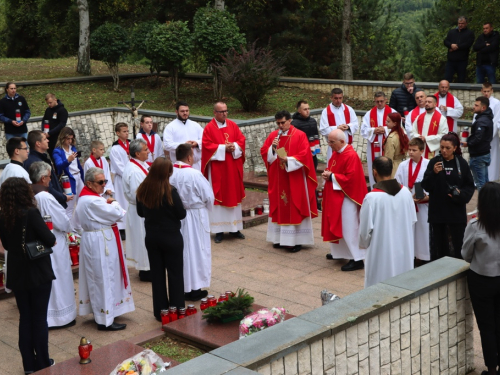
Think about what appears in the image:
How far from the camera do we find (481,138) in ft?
36.9

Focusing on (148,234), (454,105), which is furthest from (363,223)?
(454,105)

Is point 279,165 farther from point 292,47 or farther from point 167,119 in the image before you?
point 292,47

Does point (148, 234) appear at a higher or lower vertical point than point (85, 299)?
higher

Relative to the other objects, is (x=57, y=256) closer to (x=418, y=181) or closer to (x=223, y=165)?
(x=223, y=165)

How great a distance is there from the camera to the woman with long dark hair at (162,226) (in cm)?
695

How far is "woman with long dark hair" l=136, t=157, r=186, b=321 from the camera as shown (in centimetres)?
695

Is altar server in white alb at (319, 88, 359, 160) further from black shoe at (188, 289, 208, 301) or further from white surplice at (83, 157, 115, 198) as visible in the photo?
black shoe at (188, 289, 208, 301)

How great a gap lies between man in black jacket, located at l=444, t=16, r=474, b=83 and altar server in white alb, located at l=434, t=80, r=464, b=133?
392cm

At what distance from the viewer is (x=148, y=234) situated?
7125 millimetres

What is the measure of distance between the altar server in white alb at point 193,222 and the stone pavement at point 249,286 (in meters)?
0.44

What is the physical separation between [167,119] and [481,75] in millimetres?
7265

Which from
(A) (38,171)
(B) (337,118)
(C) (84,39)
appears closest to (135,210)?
(A) (38,171)

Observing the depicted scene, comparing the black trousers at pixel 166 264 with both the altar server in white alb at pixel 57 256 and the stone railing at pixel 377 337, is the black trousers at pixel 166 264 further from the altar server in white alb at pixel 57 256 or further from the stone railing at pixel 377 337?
the stone railing at pixel 377 337

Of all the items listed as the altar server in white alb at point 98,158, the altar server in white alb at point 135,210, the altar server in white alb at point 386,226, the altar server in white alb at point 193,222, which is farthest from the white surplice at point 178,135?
the altar server in white alb at point 386,226
